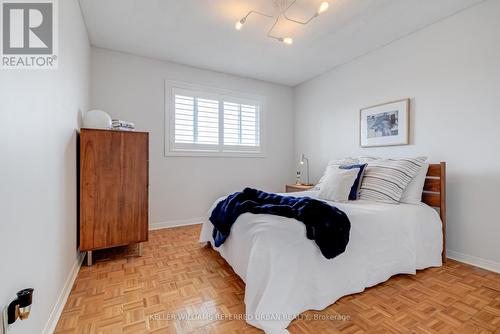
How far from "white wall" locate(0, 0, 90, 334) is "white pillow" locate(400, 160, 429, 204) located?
2.89m

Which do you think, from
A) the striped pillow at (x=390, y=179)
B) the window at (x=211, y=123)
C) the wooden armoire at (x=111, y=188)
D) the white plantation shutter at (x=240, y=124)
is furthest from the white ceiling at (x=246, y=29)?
the striped pillow at (x=390, y=179)

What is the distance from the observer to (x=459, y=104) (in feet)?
7.85

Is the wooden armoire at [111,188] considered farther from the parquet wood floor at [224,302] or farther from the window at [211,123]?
the window at [211,123]

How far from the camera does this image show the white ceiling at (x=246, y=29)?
2.30 metres

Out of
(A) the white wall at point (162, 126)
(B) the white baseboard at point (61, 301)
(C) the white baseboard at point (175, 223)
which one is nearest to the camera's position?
(B) the white baseboard at point (61, 301)

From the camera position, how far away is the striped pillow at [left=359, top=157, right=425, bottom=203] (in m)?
2.34

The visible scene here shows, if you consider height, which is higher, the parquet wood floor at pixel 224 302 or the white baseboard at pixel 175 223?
the white baseboard at pixel 175 223

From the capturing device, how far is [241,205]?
2.01 metres

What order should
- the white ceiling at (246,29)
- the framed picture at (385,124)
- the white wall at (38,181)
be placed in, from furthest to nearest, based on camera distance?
the framed picture at (385,124) → the white ceiling at (246,29) → the white wall at (38,181)

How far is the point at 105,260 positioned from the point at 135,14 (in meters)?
2.58

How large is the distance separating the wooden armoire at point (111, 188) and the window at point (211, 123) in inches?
45.9

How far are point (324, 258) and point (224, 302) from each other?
0.77m

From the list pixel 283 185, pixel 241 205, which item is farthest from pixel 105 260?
pixel 283 185

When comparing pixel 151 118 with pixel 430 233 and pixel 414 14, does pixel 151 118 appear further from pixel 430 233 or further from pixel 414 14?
pixel 430 233
